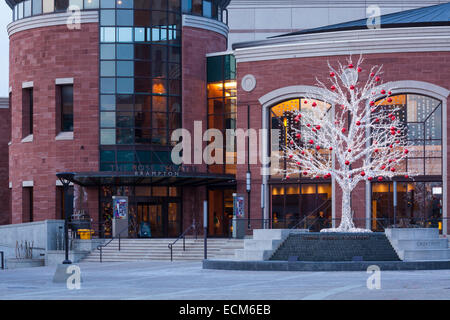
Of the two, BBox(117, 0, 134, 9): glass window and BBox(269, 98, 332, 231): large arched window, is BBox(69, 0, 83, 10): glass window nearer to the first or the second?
BBox(117, 0, 134, 9): glass window

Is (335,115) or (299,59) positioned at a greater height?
(299,59)

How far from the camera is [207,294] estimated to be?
22.0m

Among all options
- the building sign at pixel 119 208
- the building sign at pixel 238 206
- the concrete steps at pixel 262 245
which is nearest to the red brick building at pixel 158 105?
the building sign at pixel 238 206

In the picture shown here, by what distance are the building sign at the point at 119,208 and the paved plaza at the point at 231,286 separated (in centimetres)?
1514

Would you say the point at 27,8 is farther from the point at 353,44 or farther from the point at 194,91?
the point at 353,44

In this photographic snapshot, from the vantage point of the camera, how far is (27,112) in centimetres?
5428

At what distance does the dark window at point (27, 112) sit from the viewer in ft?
177

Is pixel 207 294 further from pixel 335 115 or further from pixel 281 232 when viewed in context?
pixel 335 115

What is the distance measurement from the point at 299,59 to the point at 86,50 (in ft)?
42.3

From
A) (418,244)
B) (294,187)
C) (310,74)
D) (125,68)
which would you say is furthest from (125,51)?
(418,244)

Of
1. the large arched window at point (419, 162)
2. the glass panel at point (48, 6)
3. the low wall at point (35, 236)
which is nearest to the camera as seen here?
the low wall at point (35, 236)

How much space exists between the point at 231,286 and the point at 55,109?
30.2m

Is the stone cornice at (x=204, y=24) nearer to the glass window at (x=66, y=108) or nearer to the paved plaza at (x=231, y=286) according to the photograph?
the glass window at (x=66, y=108)
